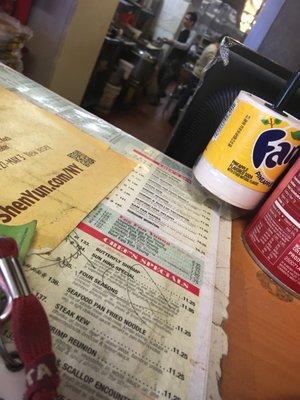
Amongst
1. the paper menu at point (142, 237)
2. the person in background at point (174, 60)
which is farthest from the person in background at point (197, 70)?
the paper menu at point (142, 237)

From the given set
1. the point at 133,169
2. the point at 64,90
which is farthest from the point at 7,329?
the point at 64,90

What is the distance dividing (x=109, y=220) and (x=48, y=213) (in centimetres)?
9

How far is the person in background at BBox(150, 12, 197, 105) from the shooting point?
5406 millimetres

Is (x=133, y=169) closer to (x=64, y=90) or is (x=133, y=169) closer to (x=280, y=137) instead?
(x=280, y=137)

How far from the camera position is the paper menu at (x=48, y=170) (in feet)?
1.34

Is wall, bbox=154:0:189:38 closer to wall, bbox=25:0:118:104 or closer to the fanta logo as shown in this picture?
wall, bbox=25:0:118:104

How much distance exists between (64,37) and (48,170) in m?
1.55

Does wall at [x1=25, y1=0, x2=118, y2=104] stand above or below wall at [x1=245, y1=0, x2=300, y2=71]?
below

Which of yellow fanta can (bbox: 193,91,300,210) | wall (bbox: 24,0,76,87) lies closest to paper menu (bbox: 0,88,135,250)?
yellow fanta can (bbox: 193,91,300,210)

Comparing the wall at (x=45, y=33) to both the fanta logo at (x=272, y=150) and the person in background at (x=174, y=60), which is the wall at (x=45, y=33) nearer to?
the fanta logo at (x=272, y=150)

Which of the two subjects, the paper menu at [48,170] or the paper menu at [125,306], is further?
the paper menu at [48,170]

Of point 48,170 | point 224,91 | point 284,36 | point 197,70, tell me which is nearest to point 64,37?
point 284,36

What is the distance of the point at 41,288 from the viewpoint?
0.33 m

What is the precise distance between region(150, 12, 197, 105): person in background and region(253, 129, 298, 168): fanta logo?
4.99 meters
